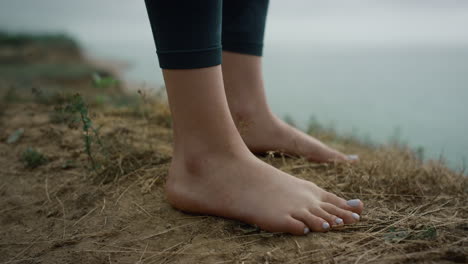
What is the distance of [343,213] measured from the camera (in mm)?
954

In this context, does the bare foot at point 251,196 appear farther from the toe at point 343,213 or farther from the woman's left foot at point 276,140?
the woman's left foot at point 276,140

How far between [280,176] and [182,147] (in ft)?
0.99

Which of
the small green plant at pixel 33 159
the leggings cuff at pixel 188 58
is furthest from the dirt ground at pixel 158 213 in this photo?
the leggings cuff at pixel 188 58

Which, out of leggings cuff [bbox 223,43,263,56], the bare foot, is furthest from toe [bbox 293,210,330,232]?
leggings cuff [bbox 223,43,263,56]

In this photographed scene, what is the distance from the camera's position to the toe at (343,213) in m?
0.95

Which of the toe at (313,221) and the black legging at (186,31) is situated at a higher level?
the black legging at (186,31)

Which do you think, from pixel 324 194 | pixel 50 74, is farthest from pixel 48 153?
pixel 50 74

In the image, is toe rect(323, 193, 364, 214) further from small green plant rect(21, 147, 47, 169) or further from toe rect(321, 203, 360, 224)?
small green plant rect(21, 147, 47, 169)

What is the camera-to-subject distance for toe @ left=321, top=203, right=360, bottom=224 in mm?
945

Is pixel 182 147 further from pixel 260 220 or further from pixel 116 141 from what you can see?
pixel 116 141

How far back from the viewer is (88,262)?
86cm

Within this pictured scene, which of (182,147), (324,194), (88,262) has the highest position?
(182,147)

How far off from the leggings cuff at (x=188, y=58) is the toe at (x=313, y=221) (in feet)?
1.53

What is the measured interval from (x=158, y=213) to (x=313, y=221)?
46cm
